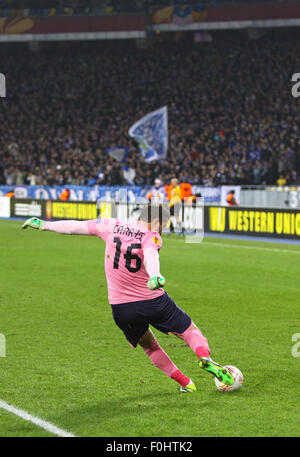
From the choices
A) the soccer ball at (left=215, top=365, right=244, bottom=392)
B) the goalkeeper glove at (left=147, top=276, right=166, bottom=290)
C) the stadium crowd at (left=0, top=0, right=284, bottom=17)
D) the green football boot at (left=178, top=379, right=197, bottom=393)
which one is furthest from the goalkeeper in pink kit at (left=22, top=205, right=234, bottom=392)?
the stadium crowd at (left=0, top=0, right=284, bottom=17)

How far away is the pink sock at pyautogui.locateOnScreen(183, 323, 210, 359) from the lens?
6.92 meters

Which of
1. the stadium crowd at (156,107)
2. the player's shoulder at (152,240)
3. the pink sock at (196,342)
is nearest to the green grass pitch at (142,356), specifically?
the pink sock at (196,342)

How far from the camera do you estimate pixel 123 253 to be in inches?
267

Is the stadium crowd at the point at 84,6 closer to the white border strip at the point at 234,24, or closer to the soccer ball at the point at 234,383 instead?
the white border strip at the point at 234,24

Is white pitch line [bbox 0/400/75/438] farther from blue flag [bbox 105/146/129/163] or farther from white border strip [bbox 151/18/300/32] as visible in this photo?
white border strip [bbox 151/18/300/32]

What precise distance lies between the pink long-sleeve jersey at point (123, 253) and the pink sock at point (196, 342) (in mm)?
477

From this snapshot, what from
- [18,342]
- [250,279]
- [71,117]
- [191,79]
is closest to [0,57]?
[71,117]

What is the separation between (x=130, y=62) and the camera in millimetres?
52062

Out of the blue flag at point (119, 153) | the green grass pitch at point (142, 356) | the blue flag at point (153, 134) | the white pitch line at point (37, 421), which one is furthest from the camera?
the blue flag at point (119, 153)

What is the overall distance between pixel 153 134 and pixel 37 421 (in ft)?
96.5

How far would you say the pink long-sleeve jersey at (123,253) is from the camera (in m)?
6.72

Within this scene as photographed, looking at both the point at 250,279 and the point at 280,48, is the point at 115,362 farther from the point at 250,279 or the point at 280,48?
the point at 280,48

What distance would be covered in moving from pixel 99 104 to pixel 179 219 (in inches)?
953

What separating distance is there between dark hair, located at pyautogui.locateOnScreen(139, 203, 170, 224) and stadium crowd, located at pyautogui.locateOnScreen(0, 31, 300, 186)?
32.2 meters
